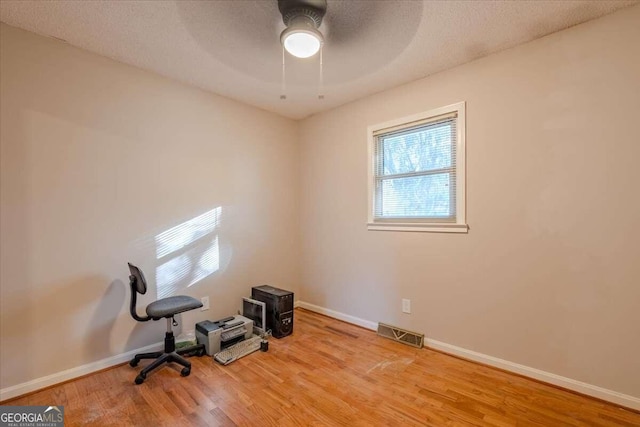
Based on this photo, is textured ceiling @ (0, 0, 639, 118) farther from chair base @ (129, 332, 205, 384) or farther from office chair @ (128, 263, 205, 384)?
chair base @ (129, 332, 205, 384)

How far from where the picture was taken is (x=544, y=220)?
6.53ft

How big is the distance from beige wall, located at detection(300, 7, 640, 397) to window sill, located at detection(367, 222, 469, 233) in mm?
56

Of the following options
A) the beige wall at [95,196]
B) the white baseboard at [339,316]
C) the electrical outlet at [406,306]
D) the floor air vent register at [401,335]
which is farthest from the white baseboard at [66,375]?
the electrical outlet at [406,306]

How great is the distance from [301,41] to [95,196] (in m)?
1.93

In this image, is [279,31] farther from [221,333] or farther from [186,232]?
[221,333]

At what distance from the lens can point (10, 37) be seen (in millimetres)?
1860

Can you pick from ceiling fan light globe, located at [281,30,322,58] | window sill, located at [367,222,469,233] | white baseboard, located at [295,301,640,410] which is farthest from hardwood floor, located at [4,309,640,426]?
ceiling fan light globe, located at [281,30,322,58]

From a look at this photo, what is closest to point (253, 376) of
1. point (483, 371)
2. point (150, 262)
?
point (150, 262)

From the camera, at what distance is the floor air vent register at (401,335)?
255 centimetres

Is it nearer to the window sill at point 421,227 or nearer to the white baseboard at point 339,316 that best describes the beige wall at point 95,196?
the white baseboard at point 339,316

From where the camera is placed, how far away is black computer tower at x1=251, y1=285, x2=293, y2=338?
275cm

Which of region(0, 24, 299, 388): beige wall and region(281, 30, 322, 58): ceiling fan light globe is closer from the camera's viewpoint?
region(281, 30, 322, 58): ceiling fan light globe

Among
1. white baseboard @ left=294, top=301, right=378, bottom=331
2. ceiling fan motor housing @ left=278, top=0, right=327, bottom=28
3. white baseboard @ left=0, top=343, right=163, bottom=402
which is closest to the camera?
ceiling fan motor housing @ left=278, top=0, right=327, bottom=28

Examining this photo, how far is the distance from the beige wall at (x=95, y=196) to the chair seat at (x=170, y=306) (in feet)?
1.22
